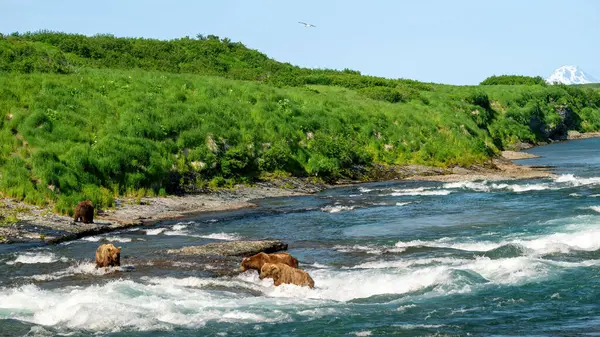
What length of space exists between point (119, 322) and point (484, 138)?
54.5 meters

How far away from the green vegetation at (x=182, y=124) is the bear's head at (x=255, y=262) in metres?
12.4

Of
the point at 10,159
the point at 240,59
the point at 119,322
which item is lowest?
the point at 119,322

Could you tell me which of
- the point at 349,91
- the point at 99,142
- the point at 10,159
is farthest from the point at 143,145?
the point at 349,91

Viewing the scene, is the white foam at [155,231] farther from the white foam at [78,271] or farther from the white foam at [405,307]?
the white foam at [405,307]

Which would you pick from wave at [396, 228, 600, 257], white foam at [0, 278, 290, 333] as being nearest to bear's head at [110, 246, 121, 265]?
white foam at [0, 278, 290, 333]

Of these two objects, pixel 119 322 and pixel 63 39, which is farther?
pixel 63 39

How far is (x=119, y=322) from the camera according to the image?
16953 mm

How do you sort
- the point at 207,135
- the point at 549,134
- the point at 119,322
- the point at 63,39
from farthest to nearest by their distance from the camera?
the point at 549,134 → the point at 63,39 → the point at 207,135 → the point at 119,322

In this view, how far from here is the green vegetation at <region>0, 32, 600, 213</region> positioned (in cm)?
3622

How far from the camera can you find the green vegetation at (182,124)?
36.2 metres

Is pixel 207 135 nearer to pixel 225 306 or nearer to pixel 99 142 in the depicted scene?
pixel 99 142

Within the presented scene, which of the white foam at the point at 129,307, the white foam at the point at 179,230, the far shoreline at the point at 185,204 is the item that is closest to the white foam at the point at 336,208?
the far shoreline at the point at 185,204

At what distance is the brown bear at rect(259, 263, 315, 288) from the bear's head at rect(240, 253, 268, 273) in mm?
752

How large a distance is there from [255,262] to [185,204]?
15324mm
